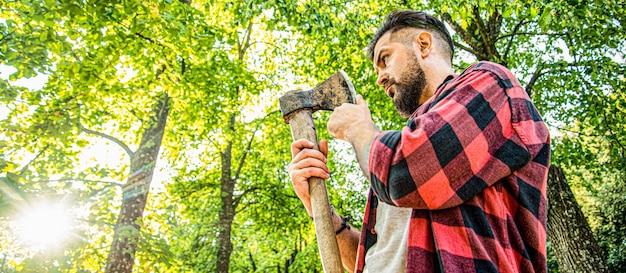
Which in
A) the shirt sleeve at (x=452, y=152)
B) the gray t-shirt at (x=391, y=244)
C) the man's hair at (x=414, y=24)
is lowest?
the gray t-shirt at (x=391, y=244)

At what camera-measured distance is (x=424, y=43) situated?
5.54 ft

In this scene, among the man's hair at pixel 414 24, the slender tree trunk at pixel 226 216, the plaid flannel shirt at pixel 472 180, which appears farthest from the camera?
the slender tree trunk at pixel 226 216

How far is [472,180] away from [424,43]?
33.9 inches

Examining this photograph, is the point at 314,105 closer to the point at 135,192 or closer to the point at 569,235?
the point at 569,235

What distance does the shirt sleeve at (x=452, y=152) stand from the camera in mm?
1034

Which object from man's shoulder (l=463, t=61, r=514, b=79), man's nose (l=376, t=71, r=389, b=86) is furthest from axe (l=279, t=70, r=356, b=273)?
man's shoulder (l=463, t=61, r=514, b=79)

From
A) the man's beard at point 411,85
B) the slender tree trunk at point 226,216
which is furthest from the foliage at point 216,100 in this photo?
the man's beard at point 411,85

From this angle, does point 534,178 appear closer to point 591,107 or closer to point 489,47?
point 489,47

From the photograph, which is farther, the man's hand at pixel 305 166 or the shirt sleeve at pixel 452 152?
the man's hand at pixel 305 166

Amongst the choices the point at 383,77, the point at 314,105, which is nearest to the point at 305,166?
the point at 314,105

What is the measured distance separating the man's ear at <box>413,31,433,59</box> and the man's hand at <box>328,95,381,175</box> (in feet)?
1.31

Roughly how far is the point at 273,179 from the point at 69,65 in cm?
988

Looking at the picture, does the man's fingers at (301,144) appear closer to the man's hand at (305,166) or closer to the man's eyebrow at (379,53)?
the man's hand at (305,166)

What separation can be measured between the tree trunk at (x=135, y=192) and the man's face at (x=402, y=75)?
238 inches
